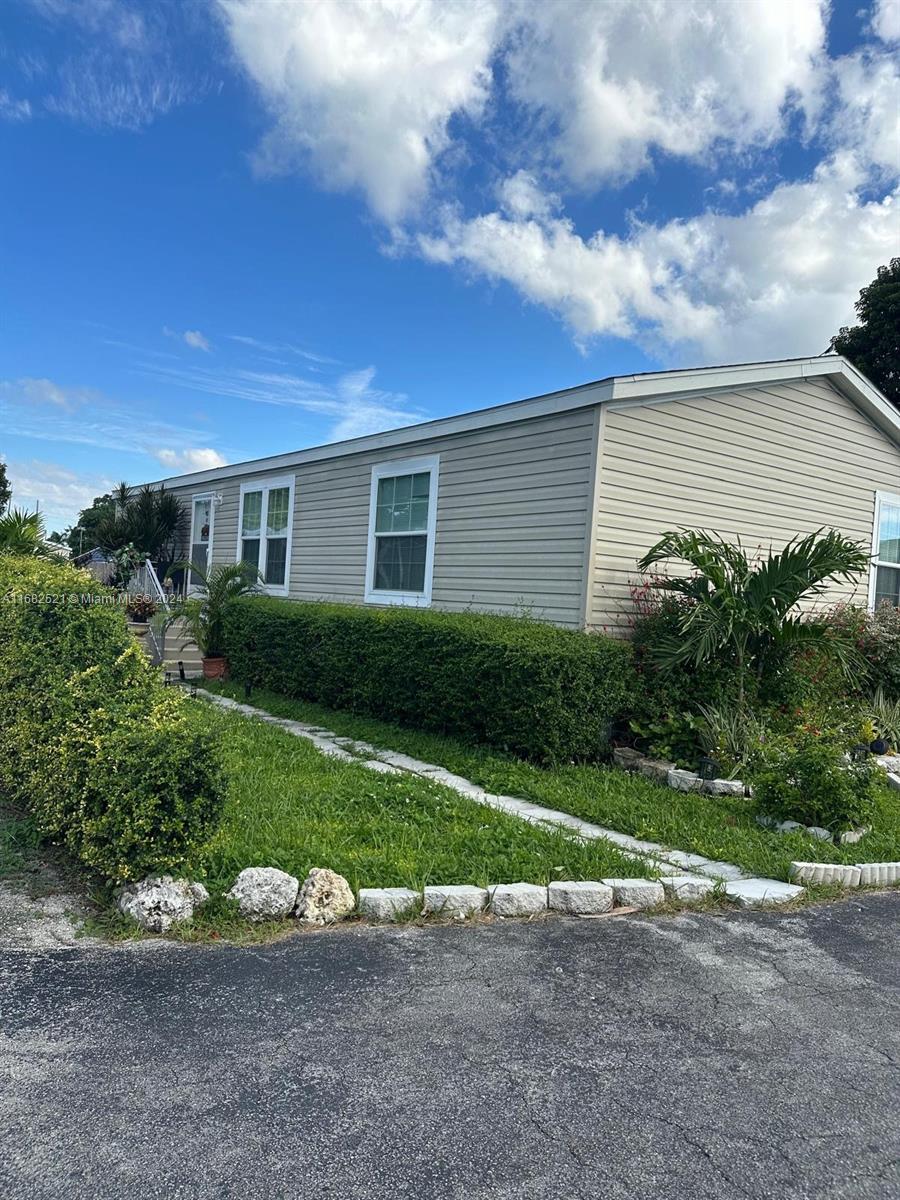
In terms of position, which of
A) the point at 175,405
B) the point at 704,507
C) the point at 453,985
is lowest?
the point at 453,985

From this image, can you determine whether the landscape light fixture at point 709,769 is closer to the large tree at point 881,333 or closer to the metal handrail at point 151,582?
the metal handrail at point 151,582

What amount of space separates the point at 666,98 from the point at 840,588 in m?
6.45

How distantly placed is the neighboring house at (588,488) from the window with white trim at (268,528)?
0.27ft

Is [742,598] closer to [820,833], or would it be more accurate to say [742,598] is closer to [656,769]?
[656,769]

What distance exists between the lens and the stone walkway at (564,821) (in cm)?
442

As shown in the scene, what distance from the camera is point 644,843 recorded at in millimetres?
5184

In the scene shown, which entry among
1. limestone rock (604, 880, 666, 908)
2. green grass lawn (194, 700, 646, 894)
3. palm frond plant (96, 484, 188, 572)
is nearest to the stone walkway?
green grass lawn (194, 700, 646, 894)

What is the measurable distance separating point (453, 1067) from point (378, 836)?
2.23 metres

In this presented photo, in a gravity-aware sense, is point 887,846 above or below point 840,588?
below

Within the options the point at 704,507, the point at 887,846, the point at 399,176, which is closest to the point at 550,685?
the point at 887,846

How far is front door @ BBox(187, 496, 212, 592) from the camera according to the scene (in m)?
14.4

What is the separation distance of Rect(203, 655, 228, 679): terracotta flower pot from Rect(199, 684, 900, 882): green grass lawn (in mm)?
4274

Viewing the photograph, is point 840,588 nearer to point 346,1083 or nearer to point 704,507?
point 704,507

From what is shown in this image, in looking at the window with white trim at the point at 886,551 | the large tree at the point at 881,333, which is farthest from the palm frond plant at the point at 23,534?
the large tree at the point at 881,333
